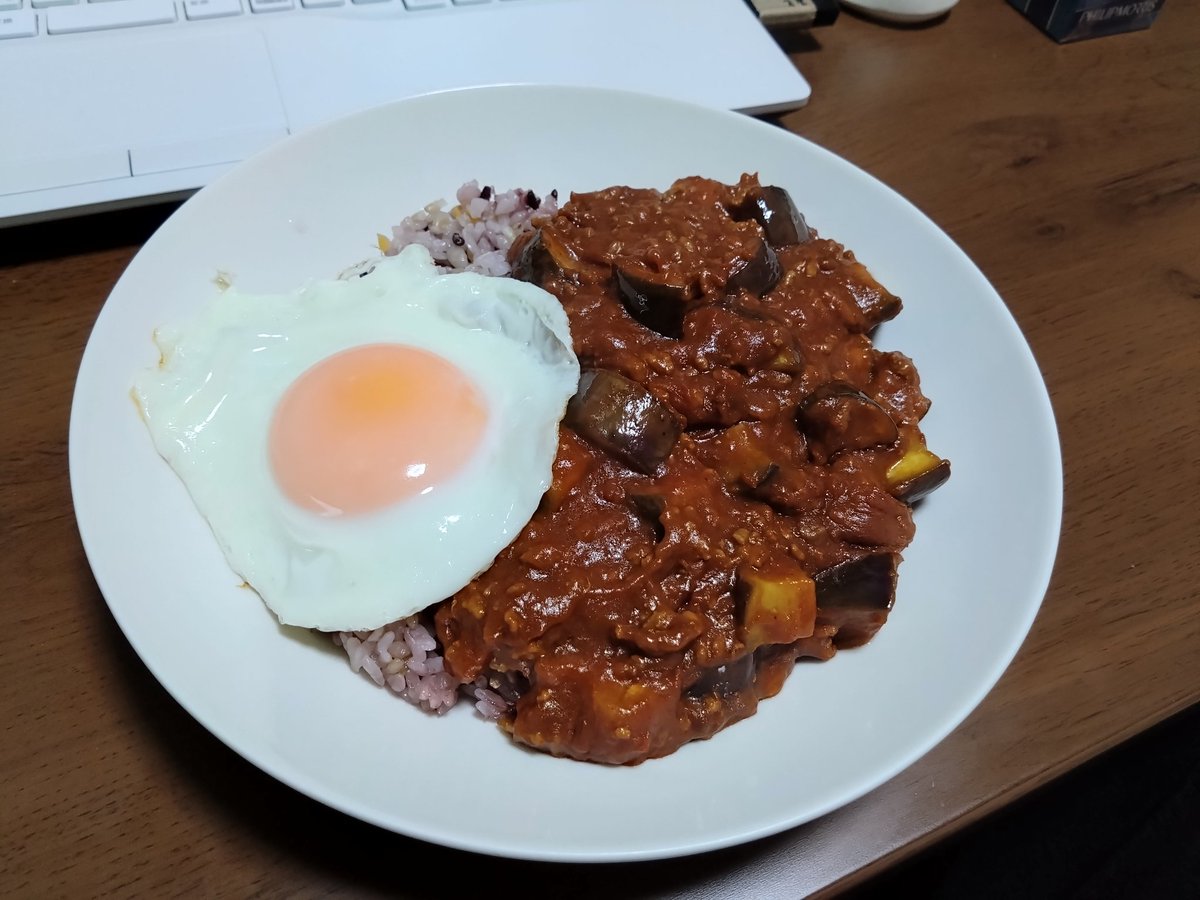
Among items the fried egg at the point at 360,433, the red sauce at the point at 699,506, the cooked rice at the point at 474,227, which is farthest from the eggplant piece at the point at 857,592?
the cooked rice at the point at 474,227

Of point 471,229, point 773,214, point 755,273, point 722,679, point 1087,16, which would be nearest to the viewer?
point 722,679

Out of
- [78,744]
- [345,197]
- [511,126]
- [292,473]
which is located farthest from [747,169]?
[78,744]

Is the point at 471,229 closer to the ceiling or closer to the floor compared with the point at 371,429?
closer to the ceiling

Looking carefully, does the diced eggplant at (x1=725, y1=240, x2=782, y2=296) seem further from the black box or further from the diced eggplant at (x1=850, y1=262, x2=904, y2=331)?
the black box

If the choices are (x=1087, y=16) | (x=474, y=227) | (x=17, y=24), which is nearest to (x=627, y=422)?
(x=474, y=227)

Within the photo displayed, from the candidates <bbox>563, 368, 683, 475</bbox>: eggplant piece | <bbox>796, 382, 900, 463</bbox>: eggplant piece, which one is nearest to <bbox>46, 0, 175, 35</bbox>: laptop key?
<bbox>563, 368, 683, 475</bbox>: eggplant piece

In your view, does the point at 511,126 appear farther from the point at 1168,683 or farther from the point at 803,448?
the point at 1168,683

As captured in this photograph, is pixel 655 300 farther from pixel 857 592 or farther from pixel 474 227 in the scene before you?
pixel 857 592
